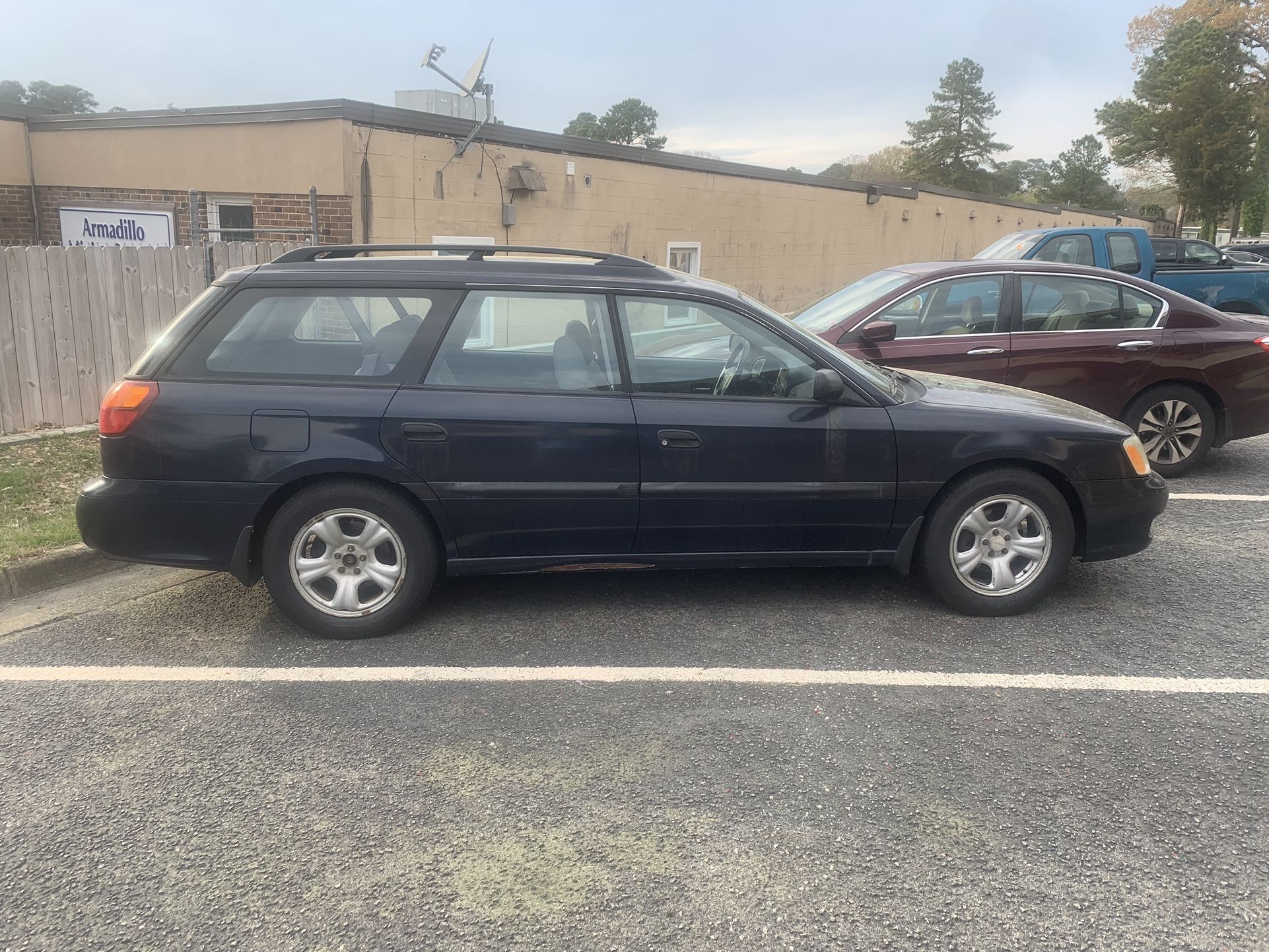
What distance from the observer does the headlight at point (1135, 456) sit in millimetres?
4387

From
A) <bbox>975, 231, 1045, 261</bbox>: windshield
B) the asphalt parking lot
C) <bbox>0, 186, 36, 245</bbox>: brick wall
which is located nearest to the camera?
the asphalt parking lot

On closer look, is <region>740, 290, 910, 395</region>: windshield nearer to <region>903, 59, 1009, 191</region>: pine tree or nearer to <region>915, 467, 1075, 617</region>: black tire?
<region>915, 467, 1075, 617</region>: black tire

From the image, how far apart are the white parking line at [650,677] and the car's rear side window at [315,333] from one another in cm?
123

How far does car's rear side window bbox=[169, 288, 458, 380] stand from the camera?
4066 millimetres

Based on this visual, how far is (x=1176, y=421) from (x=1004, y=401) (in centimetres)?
327

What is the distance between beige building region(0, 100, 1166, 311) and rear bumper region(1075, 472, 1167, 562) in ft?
27.6

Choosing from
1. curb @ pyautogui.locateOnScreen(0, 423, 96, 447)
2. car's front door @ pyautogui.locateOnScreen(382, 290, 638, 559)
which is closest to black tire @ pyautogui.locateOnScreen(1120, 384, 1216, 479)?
car's front door @ pyautogui.locateOnScreen(382, 290, 638, 559)

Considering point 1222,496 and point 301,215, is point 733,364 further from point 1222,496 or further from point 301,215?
point 301,215

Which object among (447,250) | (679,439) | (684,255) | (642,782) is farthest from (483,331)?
(684,255)

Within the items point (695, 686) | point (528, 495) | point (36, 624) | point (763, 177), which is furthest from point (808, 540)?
point (763, 177)

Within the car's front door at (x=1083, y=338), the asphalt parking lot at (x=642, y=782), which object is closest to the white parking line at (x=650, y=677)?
the asphalt parking lot at (x=642, y=782)

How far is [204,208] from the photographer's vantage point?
11.4 meters

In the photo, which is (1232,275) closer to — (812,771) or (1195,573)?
(1195,573)

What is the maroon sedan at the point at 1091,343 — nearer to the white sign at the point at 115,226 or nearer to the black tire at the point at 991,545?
the black tire at the point at 991,545
